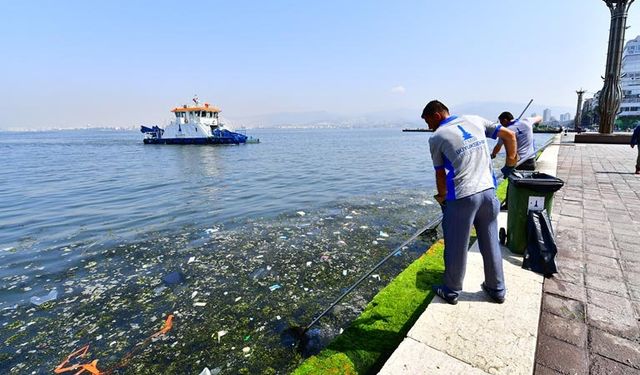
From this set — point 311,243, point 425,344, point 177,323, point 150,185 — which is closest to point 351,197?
point 311,243

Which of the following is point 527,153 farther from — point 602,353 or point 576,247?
point 602,353

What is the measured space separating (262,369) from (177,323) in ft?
5.00

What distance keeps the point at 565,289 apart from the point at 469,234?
1393 millimetres

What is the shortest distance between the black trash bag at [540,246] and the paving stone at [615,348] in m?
0.91

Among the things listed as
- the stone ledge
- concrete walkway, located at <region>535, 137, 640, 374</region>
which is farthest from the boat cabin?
concrete walkway, located at <region>535, 137, 640, 374</region>

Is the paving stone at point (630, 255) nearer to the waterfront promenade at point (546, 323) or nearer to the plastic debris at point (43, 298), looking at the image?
the waterfront promenade at point (546, 323)

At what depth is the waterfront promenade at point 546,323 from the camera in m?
2.24

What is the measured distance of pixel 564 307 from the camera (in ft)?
9.48

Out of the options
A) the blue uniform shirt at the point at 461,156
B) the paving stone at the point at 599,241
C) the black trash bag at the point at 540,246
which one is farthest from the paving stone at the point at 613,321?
the paving stone at the point at 599,241

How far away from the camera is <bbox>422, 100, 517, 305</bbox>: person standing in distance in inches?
106

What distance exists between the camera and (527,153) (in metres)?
6.66

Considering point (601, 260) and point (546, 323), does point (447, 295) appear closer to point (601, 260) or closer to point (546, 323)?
point (546, 323)

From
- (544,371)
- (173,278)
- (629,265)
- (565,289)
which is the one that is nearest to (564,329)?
(544,371)

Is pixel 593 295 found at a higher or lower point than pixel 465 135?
lower
